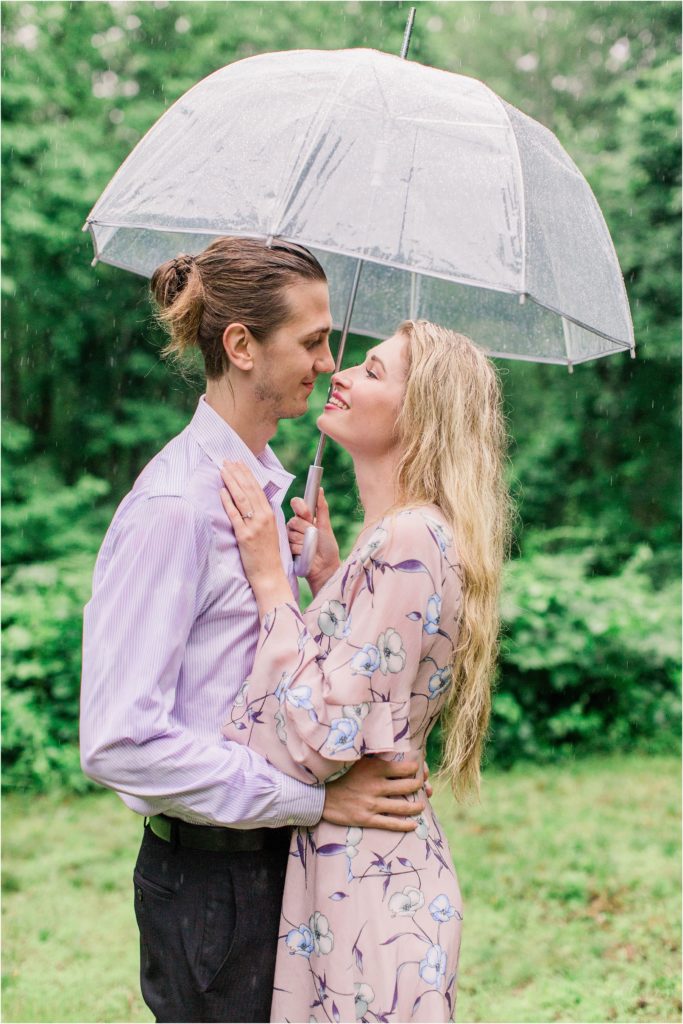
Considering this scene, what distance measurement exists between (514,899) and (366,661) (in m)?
3.68

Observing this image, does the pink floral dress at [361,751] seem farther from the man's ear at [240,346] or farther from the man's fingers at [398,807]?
the man's ear at [240,346]

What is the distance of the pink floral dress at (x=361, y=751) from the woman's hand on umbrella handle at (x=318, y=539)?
1.84ft

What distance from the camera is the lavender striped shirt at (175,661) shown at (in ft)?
6.35

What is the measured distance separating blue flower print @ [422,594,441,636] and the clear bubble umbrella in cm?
67

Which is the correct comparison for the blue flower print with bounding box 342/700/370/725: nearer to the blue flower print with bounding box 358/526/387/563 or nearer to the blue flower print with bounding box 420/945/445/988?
the blue flower print with bounding box 358/526/387/563

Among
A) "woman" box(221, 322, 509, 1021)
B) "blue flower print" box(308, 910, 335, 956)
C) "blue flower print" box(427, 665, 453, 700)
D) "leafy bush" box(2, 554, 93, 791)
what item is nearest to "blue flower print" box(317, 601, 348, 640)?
"woman" box(221, 322, 509, 1021)

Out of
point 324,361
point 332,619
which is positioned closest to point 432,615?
point 332,619

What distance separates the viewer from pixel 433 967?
2.06m

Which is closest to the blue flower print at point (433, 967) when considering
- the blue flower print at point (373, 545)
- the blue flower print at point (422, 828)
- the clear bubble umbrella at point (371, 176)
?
the blue flower print at point (422, 828)

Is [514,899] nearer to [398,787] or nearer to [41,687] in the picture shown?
[41,687]

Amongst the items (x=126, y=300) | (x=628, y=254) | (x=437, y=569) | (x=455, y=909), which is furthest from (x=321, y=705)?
(x=628, y=254)

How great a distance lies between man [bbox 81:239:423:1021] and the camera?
195 cm

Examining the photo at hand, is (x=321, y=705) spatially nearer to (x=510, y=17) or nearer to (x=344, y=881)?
(x=344, y=881)

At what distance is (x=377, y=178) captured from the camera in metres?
2.26
